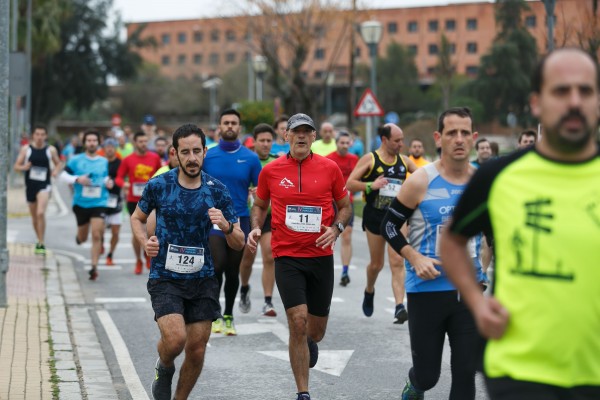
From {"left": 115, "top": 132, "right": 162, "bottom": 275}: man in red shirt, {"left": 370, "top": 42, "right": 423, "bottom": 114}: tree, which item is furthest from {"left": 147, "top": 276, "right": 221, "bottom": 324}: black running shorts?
{"left": 370, "top": 42, "right": 423, "bottom": 114}: tree

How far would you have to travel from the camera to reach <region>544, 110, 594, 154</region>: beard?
3541mm

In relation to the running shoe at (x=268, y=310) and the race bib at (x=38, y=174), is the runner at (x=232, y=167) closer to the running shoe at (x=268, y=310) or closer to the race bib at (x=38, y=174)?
the running shoe at (x=268, y=310)

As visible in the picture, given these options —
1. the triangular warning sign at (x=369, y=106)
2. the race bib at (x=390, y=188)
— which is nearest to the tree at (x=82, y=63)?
the triangular warning sign at (x=369, y=106)

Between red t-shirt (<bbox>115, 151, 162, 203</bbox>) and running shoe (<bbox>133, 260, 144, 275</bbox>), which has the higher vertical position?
red t-shirt (<bbox>115, 151, 162, 203</bbox>)

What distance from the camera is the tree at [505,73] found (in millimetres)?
68500

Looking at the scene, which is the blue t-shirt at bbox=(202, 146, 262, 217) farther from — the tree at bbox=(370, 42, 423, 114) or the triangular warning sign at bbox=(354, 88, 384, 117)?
the tree at bbox=(370, 42, 423, 114)

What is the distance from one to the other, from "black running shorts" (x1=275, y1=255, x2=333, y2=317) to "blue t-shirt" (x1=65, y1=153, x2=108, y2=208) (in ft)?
25.6

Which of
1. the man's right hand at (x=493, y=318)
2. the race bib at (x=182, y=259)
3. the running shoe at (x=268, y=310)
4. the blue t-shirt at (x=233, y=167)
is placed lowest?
the running shoe at (x=268, y=310)

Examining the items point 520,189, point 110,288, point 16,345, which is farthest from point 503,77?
point 520,189

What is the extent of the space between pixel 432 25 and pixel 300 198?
4041 inches

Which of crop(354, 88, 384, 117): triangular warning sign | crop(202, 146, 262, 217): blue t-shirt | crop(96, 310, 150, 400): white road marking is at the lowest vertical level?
crop(96, 310, 150, 400): white road marking

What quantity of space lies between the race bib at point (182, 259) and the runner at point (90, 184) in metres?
8.39

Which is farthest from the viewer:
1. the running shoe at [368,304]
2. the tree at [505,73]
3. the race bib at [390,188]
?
the tree at [505,73]

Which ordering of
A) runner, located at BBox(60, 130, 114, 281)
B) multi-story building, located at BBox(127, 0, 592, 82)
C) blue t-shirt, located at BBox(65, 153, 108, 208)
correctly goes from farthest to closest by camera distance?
multi-story building, located at BBox(127, 0, 592, 82) < blue t-shirt, located at BBox(65, 153, 108, 208) < runner, located at BBox(60, 130, 114, 281)
